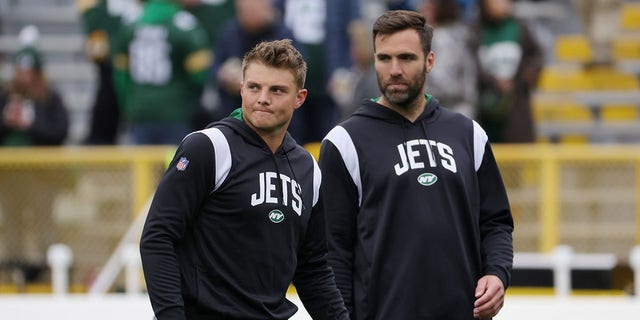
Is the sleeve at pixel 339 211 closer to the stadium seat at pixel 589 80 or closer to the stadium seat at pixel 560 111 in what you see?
the stadium seat at pixel 560 111

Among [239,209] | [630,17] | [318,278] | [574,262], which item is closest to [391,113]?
[318,278]

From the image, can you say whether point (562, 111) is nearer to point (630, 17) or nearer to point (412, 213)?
point (630, 17)

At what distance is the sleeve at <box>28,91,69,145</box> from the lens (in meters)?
11.3

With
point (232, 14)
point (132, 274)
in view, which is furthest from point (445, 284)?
point (232, 14)

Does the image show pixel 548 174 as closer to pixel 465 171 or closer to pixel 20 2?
pixel 465 171

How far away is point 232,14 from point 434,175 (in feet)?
23.9

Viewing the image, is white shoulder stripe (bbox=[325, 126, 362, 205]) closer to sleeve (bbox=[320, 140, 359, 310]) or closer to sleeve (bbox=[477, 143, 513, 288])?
sleeve (bbox=[320, 140, 359, 310])

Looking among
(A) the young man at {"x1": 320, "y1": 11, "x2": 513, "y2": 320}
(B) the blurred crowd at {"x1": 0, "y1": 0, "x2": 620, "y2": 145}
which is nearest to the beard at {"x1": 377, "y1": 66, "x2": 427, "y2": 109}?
(A) the young man at {"x1": 320, "y1": 11, "x2": 513, "y2": 320}

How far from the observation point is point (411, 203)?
499 cm

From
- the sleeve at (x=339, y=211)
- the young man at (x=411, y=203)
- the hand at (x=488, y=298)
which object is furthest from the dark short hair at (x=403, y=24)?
the hand at (x=488, y=298)

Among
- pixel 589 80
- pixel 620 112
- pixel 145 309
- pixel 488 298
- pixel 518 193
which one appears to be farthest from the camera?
pixel 589 80

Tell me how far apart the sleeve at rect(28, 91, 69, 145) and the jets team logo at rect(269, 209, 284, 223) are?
712cm

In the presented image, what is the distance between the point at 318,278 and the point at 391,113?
0.76m

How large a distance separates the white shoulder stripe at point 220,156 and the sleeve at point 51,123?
713 cm
